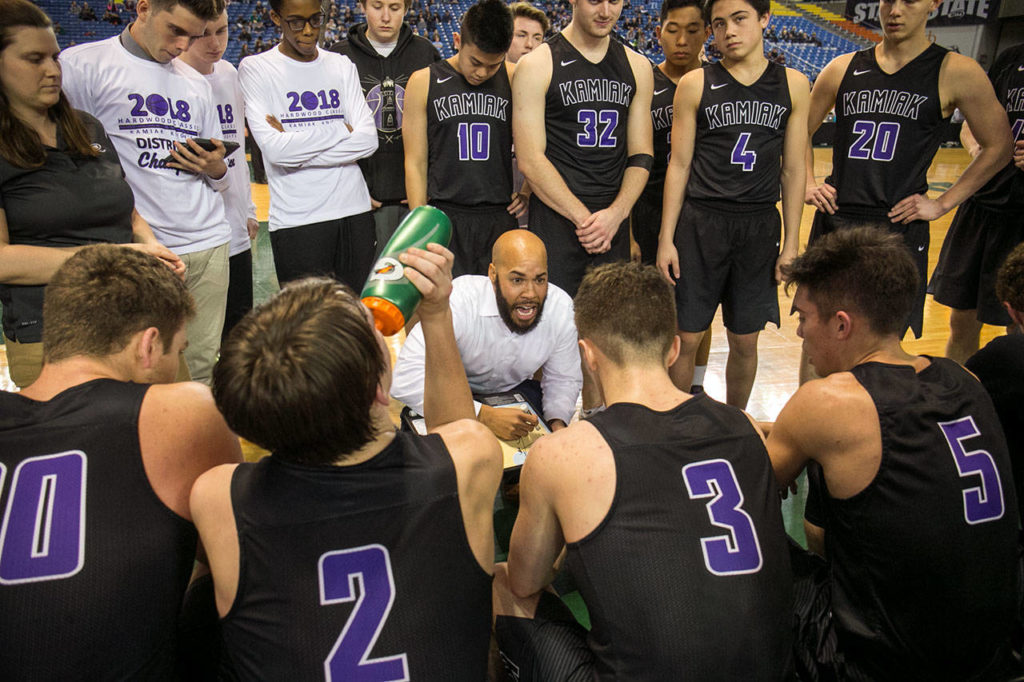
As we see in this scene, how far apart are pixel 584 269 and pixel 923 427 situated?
2283 mm

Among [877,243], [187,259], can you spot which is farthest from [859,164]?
[187,259]

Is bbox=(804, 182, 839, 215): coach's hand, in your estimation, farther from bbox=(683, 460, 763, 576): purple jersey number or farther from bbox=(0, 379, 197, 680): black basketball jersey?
bbox=(0, 379, 197, 680): black basketball jersey

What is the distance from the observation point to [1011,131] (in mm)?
3877

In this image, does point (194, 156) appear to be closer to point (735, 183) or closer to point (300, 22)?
point (300, 22)

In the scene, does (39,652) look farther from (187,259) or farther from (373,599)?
(187,259)

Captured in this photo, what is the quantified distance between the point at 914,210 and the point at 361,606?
12.0 feet

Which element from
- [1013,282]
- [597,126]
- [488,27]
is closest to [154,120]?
[488,27]

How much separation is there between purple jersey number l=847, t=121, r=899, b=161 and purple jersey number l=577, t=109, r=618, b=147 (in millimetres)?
1325

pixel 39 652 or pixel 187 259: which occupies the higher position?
pixel 187 259

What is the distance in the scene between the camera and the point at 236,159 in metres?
3.93

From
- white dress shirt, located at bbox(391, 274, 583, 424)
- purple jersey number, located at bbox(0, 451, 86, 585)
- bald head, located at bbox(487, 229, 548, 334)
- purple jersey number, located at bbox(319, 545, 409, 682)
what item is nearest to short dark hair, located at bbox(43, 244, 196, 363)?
purple jersey number, located at bbox(0, 451, 86, 585)

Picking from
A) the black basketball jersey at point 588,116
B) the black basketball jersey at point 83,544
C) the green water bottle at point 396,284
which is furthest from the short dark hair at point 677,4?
the black basketball jersey at point 83,544

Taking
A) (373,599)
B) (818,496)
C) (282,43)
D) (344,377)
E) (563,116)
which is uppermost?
(282,43)

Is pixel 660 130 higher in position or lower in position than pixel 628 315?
higher
